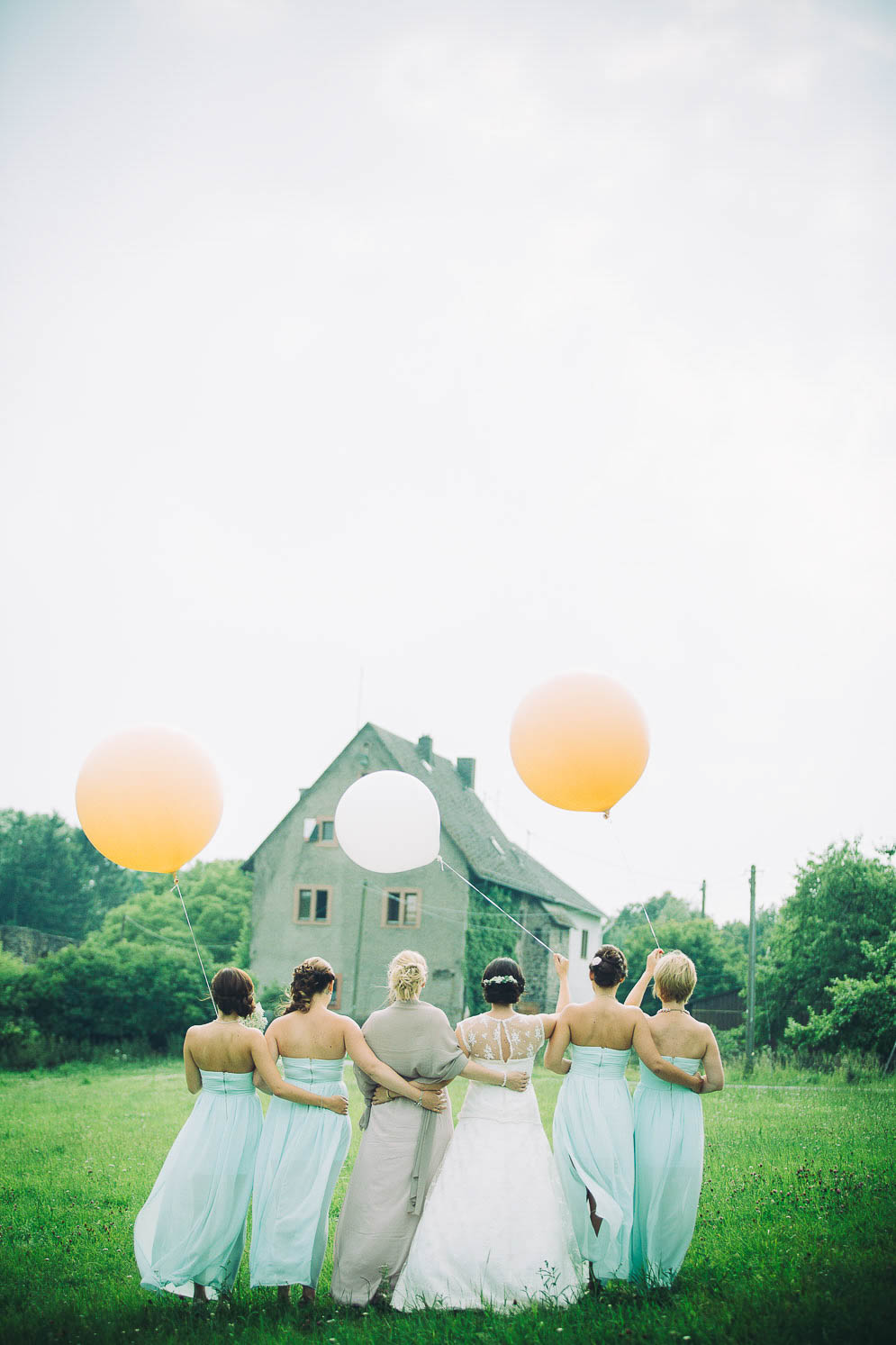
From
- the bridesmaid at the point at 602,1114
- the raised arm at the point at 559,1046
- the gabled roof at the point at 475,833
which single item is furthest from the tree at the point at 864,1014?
the raised arm at the point at 559,1046

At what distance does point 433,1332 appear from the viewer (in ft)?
15.4

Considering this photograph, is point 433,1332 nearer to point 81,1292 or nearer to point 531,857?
point 81,1292

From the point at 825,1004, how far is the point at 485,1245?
24.9 m

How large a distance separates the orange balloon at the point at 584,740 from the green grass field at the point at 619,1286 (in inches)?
120

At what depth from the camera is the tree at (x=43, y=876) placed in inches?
2480

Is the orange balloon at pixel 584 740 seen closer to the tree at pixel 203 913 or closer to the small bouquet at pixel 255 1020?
the small bouquet at pixel 255 1020

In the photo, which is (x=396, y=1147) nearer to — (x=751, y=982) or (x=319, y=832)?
(x=751, y=982)

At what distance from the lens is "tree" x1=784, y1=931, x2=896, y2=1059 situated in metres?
22.9

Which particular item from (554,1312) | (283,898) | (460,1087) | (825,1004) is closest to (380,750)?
(283,898)

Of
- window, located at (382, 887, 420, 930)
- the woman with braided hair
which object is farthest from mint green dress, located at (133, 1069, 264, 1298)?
window, located at (382, 887, 420, 930)

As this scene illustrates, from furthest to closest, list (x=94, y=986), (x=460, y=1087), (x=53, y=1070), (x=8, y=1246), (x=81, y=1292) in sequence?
(x=94, y=986), (x=53, y=1070), (x=460, y=1087), (x=8, y=1246), (x=81, y=1292)

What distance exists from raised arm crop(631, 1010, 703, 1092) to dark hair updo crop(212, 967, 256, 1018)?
227 cm

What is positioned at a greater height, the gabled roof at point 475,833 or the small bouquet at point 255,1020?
the gabled roof at point 475,833

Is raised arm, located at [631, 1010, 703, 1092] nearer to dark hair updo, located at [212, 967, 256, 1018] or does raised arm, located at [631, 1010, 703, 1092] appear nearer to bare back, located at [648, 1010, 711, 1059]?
bare back, located at [648, 1010, 711, 1059]
